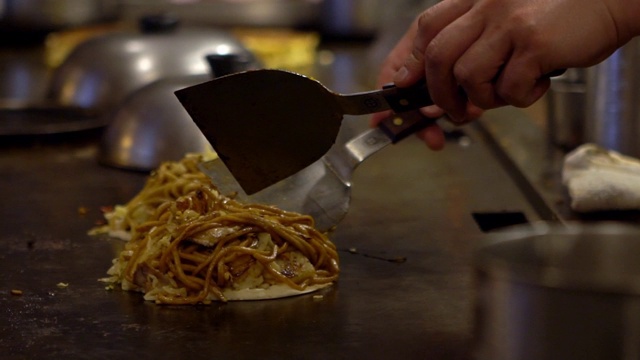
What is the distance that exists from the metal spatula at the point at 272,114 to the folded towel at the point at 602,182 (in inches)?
19.3

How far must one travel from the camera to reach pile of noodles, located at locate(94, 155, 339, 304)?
170 centimetres

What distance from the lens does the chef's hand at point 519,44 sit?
5.34 feet

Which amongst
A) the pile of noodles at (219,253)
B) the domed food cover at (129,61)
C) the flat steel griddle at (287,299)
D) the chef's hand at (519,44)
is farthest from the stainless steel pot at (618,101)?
the domed food cover at (129,61)

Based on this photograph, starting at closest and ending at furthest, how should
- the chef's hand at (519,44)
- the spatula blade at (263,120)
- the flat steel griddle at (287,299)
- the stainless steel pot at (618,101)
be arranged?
1. the flat steel griddle at (287,299)
2. the chef's hand at (519,44)
3. the spatula blade at (263,120)
4. the stainless steel pot at (618,101)

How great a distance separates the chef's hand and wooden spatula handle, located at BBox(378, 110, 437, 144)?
0.27 metres

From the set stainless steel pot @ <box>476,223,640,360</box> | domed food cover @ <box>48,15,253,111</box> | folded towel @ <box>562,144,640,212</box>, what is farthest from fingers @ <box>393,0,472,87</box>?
domed food cover @ <box>48,15,253,111</box>

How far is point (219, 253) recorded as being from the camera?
1.71 metres

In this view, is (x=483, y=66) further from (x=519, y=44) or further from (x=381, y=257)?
(x=381, y=257)

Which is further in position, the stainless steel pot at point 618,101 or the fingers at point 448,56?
the stainless steel pot at point 618,101

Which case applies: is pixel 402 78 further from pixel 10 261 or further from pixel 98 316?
pixel 10 261

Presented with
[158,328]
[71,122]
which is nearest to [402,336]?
[158,328]

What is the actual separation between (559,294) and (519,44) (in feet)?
2.40

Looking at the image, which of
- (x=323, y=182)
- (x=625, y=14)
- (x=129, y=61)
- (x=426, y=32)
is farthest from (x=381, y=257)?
(x=129, y=61)

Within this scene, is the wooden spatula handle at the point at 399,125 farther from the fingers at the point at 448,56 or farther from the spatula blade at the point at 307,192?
the fingers at the point at 448,56
